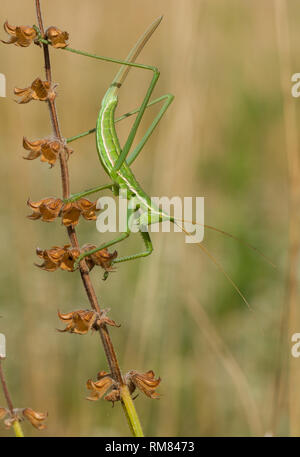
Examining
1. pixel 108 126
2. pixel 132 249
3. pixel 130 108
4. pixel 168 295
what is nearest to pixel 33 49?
pixel 130 108

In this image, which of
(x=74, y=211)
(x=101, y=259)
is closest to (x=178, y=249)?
(x=101, y=259)

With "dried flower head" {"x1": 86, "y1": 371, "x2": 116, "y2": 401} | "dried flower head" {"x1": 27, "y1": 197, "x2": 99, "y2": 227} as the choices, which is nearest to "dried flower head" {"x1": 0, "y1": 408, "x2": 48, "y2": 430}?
"dried flower head" {"x1": 86, "y1": 371, "x2": 116, "y2": 401}

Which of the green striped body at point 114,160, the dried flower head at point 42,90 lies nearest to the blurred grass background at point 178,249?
the green striped body at point 114,160

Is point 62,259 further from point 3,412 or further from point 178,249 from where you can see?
point 178,249

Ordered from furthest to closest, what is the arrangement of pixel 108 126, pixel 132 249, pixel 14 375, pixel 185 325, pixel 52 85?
pixel 132 249 → pixel 185 325 → pixel 14 375 → pixel 108 126 → pixel 52 85

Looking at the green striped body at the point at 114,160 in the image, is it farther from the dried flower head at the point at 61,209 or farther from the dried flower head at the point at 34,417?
the dried flower head at the point at 34,417
